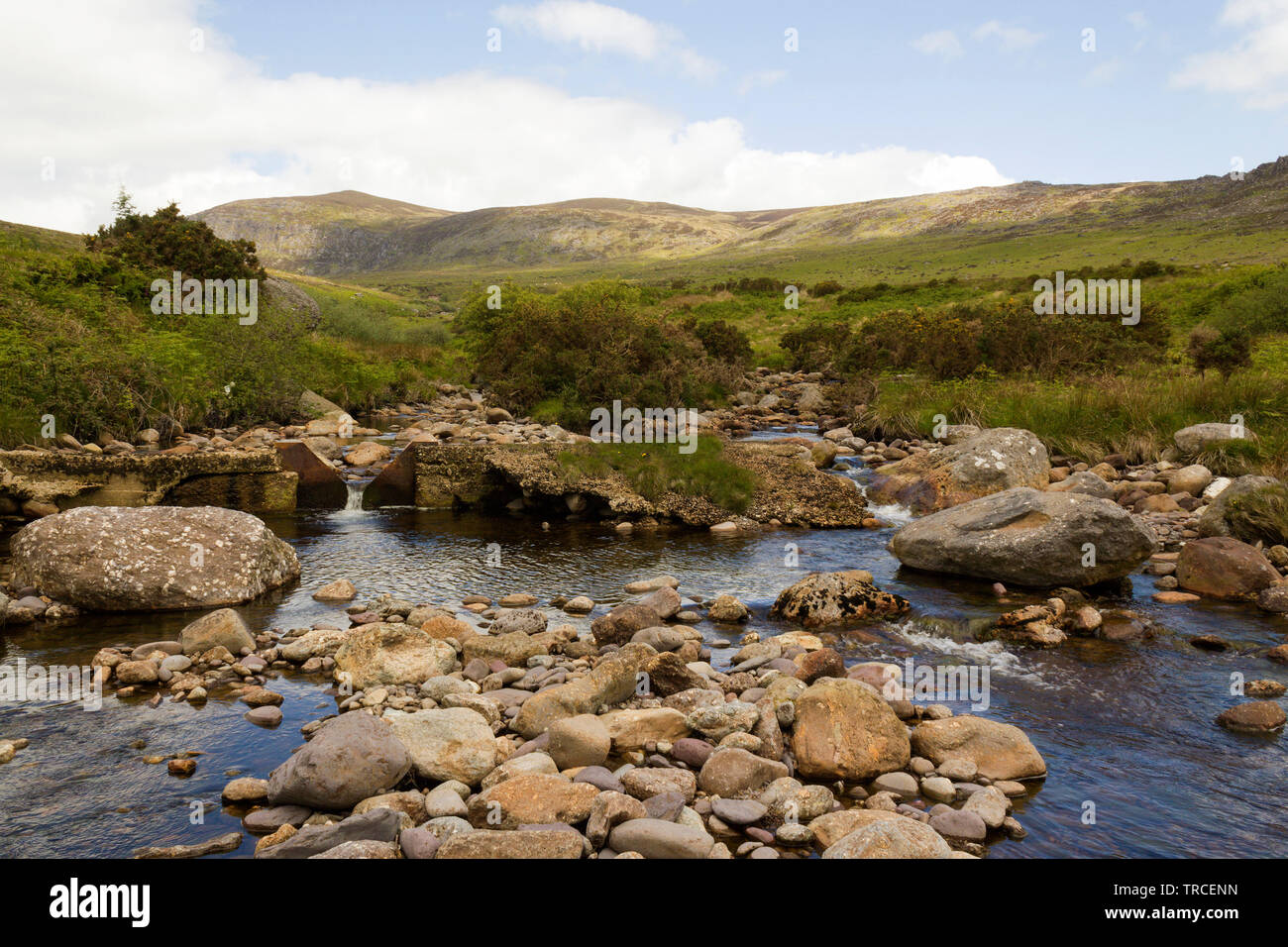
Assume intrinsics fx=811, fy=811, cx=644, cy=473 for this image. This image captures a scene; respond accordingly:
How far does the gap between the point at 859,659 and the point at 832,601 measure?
144cm

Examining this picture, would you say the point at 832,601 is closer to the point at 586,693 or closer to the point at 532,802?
the point at 586,693

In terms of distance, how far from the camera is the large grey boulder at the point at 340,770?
5262 mm

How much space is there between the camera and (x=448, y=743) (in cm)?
593

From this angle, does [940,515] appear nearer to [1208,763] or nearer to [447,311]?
[1208,763]

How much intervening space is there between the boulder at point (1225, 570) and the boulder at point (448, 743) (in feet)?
31.3

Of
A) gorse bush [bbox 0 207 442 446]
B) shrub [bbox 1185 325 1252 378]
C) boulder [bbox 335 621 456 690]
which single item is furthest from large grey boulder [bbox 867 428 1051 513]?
gorse bush [bbox 0 207 442 446]

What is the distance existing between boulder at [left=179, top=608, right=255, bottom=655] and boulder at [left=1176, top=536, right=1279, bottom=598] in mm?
11552

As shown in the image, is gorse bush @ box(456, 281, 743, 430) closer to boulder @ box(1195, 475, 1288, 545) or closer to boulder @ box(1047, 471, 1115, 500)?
boulder @ box(1047, 471, 1115, 500)

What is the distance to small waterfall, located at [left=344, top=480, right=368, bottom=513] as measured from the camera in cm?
1642

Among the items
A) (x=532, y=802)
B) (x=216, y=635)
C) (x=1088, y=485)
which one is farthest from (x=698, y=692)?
(x=1088, y=485)

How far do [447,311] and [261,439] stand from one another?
7548 centimetres

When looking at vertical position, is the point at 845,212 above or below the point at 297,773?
above
